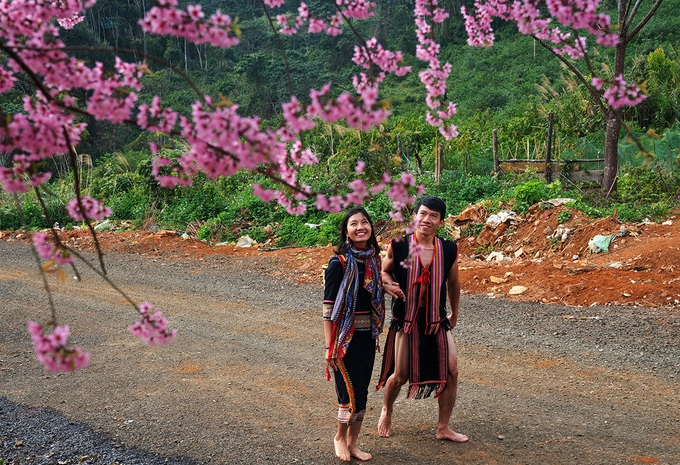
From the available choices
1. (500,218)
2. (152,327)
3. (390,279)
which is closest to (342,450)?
(390,279)

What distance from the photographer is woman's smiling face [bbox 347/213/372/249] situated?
424 cm

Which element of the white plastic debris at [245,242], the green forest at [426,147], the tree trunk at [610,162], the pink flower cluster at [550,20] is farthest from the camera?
the white plastic debris at [245,242]

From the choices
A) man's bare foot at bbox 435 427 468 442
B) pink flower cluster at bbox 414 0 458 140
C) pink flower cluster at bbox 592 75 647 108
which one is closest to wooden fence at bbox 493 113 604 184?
man's bare foot at bbox 435 427 468 442

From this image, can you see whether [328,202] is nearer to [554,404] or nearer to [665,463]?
[665,463]

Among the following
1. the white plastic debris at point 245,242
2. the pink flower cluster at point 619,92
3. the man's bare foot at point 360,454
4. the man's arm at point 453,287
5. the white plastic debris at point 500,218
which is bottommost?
the man's bare foot at point 360,454

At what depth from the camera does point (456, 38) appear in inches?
1309

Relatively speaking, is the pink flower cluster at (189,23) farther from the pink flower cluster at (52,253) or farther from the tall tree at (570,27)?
the tall tree at (570,27)

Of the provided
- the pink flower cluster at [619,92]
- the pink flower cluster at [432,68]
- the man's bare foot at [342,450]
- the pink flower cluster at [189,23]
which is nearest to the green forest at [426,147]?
the pink flower cluster at [189,23]

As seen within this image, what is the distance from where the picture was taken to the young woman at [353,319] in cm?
421

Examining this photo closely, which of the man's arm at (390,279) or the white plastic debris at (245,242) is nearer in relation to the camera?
the man's arm at (390,279)

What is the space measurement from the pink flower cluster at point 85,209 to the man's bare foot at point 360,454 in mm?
2132

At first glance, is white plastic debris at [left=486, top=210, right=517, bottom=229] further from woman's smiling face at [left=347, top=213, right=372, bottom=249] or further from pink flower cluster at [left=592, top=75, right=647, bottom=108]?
pink flower cluster at [left=592, top=75, right=647, bottom=108]

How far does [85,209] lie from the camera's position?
114 inches

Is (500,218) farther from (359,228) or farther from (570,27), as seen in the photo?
(570,27)
